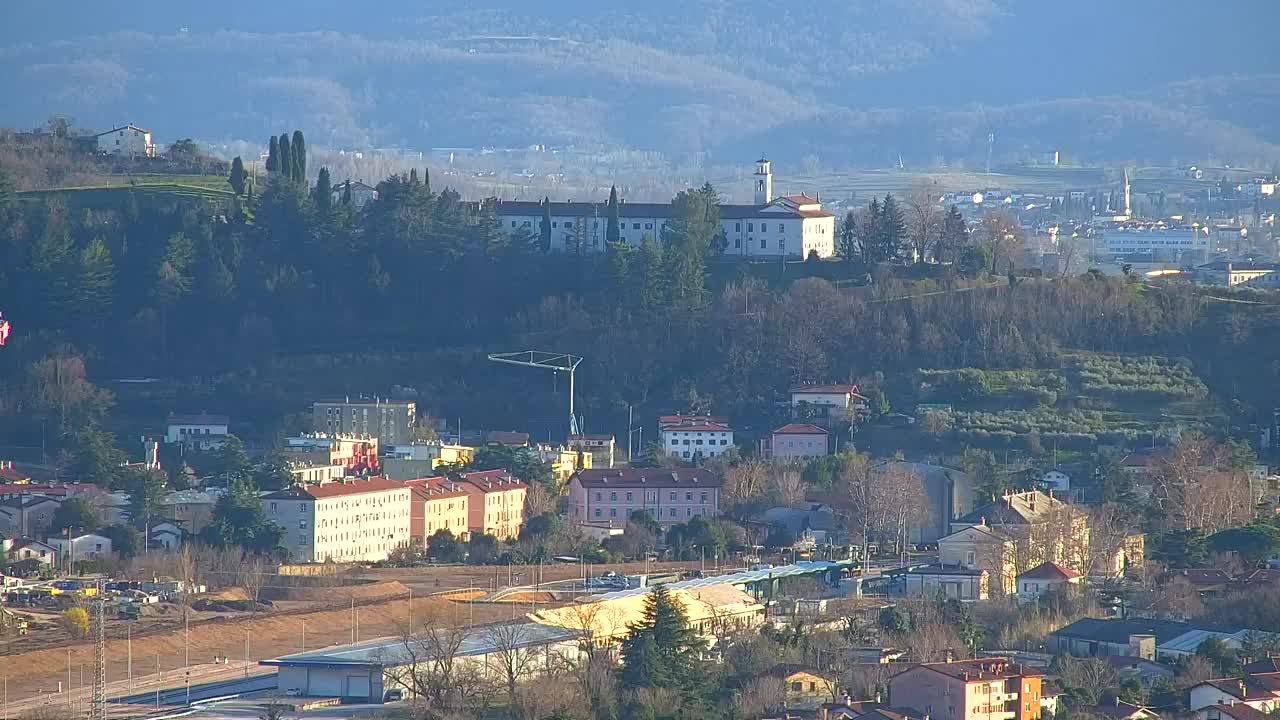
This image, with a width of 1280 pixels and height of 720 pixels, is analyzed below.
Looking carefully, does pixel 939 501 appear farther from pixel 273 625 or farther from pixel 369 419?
pixel 273 625

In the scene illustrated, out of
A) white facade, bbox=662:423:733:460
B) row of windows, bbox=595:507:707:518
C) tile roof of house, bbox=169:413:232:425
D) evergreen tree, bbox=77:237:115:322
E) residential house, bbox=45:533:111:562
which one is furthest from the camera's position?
evergreen tree, bbox=77:237:115:322

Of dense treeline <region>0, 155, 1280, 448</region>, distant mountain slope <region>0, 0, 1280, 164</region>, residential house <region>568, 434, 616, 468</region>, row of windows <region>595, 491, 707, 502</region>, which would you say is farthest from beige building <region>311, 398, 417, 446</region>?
distant mountain slope <region>0, 0, 1280, 164</region>

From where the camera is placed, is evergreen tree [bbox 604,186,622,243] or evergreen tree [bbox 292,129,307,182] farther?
evergreen tree [bbox 292,129,307,182]

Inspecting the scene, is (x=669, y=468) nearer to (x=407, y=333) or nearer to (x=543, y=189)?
(x=407, y=333)

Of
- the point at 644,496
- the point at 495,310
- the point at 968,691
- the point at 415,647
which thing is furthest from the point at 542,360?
the point at 968,691

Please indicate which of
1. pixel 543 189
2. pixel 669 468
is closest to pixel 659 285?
pixel 669 468

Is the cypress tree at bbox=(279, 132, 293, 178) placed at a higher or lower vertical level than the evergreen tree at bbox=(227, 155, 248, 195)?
higher

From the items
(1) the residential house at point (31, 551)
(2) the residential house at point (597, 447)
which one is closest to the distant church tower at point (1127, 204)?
(2) the residential house at point (597, 447)

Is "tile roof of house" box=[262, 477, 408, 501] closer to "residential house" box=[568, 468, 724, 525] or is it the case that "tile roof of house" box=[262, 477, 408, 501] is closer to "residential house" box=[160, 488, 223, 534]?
"residential house" box=[160, 488, 223, 534]

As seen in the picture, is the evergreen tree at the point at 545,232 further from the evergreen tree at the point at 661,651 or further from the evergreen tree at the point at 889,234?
the evergreen tree at the point at 661,651
